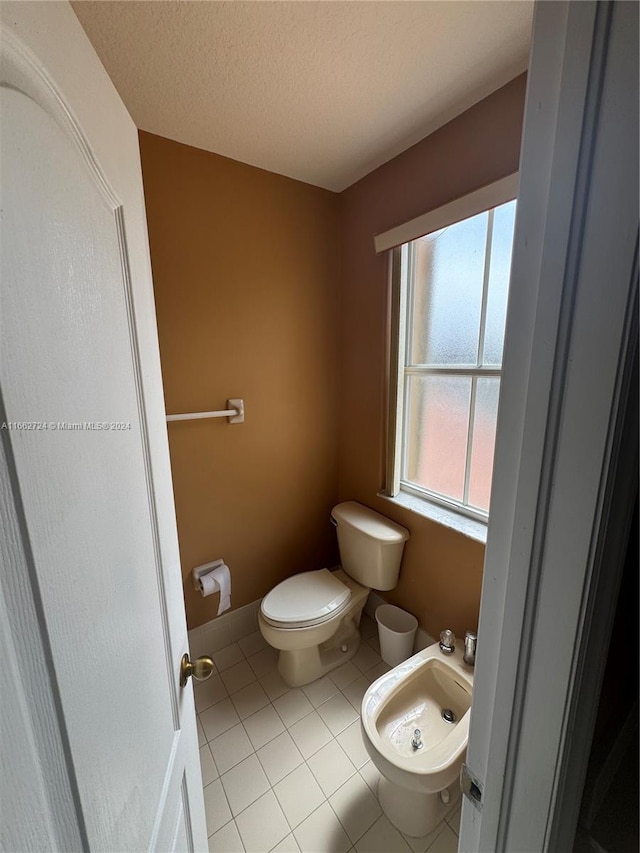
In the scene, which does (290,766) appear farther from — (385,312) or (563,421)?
(385,312)

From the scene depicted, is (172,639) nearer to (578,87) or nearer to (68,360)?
(68,360)

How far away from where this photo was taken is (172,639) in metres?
0.69

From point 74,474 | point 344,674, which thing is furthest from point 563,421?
point 344,674

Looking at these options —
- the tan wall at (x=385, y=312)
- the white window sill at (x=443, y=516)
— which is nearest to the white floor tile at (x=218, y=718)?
the tan wall at (x=385, y=312)

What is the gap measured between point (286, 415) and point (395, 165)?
1.24 metres

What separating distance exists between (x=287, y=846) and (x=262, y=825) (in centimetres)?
10

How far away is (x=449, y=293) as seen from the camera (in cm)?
143

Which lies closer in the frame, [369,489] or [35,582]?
[35,582]

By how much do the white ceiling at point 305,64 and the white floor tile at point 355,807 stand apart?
2409 millimetres

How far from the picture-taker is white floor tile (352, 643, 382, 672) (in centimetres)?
168

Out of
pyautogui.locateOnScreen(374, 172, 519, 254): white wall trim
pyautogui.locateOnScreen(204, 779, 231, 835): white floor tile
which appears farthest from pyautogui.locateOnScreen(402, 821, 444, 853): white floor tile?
pyautogui.locateOnScreen(374, 172, 519, 254): white wall trim

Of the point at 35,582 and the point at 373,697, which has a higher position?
the point at 35,582

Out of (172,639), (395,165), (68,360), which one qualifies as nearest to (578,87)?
(68,360)

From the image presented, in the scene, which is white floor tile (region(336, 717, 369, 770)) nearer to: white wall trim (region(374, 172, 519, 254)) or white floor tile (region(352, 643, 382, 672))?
white floor tile (region(352, 643, 382, 672))
